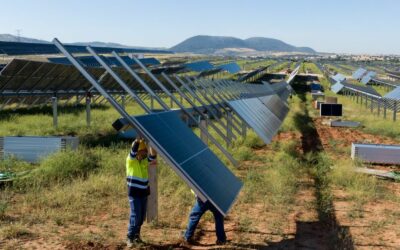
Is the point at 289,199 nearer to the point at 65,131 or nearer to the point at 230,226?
the point at 230,226

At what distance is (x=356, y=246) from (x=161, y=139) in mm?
3775

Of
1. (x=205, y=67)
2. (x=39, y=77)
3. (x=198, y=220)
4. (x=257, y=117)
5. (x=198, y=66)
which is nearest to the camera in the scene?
(x=198, y=220)

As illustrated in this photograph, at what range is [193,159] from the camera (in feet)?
28.0

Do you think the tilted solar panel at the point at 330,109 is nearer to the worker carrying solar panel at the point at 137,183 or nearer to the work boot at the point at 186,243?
the work boot at the point at 186,243

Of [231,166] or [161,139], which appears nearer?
[161,139]

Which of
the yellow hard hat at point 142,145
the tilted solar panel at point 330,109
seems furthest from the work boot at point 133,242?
the tilted solar panel at point 330,109

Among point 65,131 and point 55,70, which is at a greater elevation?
point 55,70

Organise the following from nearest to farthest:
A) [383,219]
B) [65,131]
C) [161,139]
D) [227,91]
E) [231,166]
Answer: [161,139]
[383,219]
[231,166]
[65,131]
[227,91]

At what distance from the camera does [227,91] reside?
23344mm

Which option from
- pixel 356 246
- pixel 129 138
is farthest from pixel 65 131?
pixel 356 246

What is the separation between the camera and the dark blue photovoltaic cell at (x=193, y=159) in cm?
785

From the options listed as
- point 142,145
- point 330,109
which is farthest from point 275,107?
point 142,145

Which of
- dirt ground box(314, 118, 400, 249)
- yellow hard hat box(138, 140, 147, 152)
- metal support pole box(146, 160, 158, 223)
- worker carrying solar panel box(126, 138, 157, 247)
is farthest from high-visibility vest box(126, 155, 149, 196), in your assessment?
dirt ground box(314, 118, 400, 249)

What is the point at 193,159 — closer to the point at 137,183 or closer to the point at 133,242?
the point at 137,183
